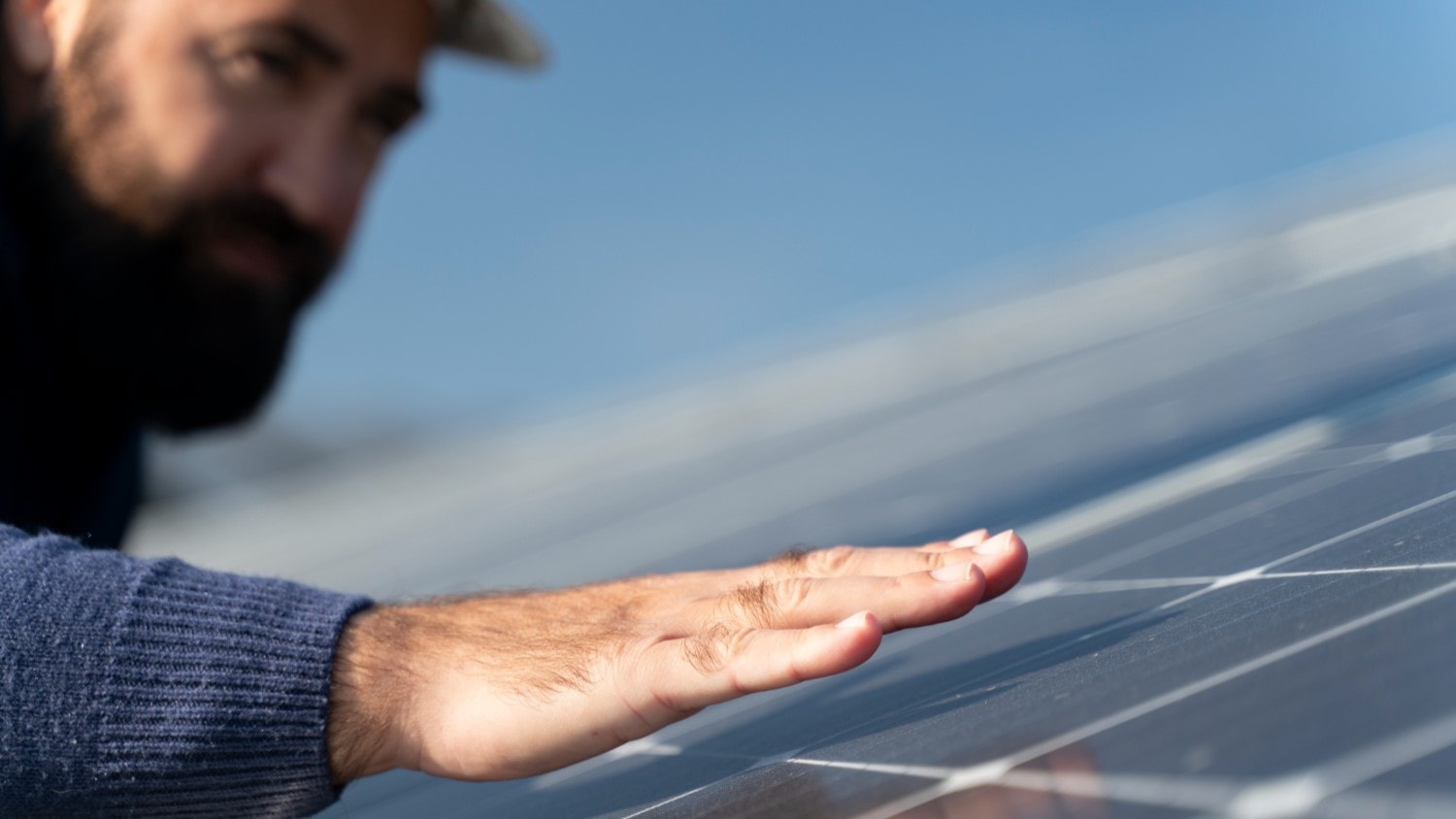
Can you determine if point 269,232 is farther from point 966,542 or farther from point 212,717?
point 966,542

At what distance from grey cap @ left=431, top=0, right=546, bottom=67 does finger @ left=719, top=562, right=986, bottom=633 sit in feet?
10.5

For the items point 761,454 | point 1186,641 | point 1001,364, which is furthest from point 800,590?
point 1001,364

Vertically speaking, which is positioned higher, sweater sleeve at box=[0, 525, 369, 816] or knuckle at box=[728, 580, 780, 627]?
sweater sleeve at box=[0, 525, 369, 816]

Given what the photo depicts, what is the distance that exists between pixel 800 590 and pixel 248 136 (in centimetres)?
281

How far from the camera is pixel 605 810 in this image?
5.20 feet

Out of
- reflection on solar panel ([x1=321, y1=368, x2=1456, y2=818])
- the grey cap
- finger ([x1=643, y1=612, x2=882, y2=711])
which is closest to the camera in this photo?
reflection on solar panel ([x1=321, y1=368, x2=1456, y2=818])

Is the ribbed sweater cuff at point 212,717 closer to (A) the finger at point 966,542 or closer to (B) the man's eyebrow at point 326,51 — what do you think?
(A) the finger at point 966,542

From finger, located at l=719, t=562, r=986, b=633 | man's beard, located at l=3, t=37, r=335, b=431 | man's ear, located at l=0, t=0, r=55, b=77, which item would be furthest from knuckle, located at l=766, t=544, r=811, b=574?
man's ear, located at l=0, t=0, r=55, b=77

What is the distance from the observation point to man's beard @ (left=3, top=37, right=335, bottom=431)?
12.1 ft

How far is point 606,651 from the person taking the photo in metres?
1.59

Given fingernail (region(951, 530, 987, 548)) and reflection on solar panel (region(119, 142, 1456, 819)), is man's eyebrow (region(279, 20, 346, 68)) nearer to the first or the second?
reflection on solar panel (region(119, 142, 1456, 819))

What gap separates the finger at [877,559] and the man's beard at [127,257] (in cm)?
250

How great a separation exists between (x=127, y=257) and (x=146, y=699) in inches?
96.4

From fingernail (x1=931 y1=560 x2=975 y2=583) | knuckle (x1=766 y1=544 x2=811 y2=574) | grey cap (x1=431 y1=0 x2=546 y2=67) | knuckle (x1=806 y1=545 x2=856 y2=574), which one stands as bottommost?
fingernail (x1=931 y1=560 x2=975 y2=583)
